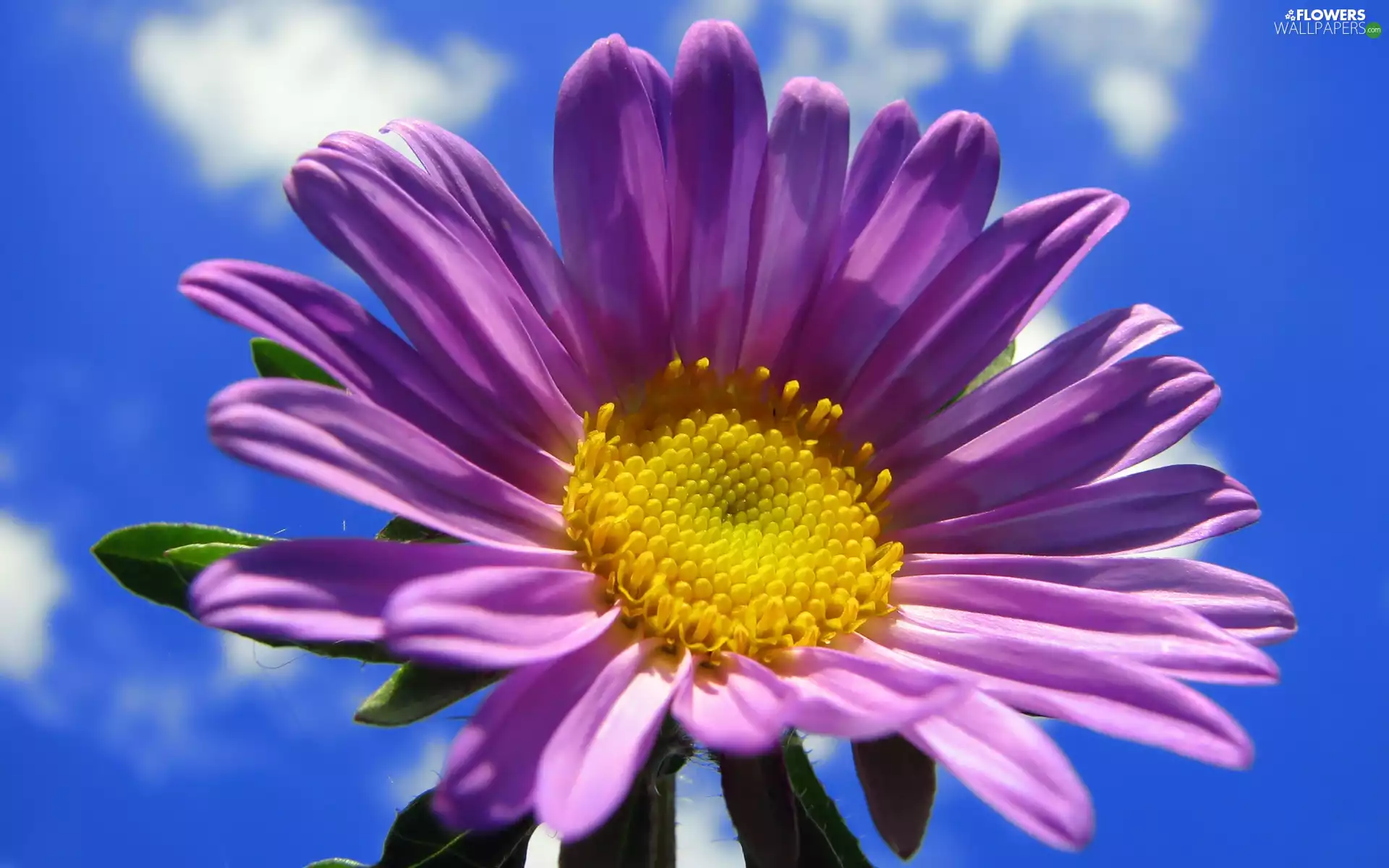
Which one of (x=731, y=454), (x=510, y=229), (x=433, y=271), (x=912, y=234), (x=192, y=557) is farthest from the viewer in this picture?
(x=731, y=454)

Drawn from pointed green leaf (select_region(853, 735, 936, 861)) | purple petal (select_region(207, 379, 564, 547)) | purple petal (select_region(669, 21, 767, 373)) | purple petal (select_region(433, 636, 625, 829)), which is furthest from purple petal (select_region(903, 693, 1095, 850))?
purple petal (select_region(669, 21, 767, 373))

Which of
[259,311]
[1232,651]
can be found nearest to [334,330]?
[259,311]

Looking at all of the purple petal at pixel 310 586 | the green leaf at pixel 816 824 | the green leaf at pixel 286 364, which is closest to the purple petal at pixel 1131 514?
the green leaf at pixel 816 824

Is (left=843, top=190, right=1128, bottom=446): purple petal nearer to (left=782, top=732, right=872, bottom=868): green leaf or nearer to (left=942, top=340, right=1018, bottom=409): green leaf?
(left=942, top=340, right=1018, bottom=409): green leaf

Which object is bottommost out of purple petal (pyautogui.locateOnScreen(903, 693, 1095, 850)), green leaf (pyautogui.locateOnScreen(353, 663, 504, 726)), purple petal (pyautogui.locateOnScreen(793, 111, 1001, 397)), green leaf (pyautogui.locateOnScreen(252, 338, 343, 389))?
purple petal (pyautogui.locateOnScreen(903, 693, 1095, 850))

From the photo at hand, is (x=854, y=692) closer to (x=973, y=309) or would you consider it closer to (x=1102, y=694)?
(x=1102, y=694)

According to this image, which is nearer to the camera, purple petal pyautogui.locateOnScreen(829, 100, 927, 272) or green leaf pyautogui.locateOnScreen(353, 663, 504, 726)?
green leaf pyautogui.locateOnScreen(353, 663, 504, 726)

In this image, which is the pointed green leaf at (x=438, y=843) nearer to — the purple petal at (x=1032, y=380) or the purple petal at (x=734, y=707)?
the purple petal at (x=734, y=707)

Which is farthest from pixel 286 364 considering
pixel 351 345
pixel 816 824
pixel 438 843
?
pixel 816 824
